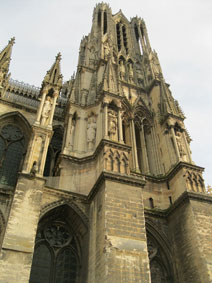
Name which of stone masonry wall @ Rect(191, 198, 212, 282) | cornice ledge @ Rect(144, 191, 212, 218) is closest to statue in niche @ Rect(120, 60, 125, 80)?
cornice ledge @ Rect(144, 191, 212, 218)

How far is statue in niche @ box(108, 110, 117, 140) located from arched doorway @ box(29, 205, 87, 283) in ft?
13.3

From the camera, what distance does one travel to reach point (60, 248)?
1123 cm

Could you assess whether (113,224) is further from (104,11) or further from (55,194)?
(104,11)

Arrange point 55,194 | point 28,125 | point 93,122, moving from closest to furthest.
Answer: point 55,194 < point 93,122 < point 28,125

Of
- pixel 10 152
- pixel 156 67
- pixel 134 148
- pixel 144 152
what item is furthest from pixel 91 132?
pixel 156 67

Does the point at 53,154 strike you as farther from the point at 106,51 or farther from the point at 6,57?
the point at 106,51

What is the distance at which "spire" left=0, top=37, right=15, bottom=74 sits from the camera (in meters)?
17.8

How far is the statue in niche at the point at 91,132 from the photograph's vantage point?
14625 mm

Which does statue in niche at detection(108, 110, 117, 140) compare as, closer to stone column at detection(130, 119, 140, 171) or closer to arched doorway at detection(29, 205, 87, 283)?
stone column at detection(130, 119, 140, 171)

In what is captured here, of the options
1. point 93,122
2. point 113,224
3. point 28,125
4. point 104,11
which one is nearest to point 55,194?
point 113,224

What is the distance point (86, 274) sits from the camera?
10102 mm

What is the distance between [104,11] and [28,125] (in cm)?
1611

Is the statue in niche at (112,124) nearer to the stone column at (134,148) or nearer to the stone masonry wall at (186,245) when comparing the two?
the stone column at (134,148)

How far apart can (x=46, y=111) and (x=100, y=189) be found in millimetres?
5442
